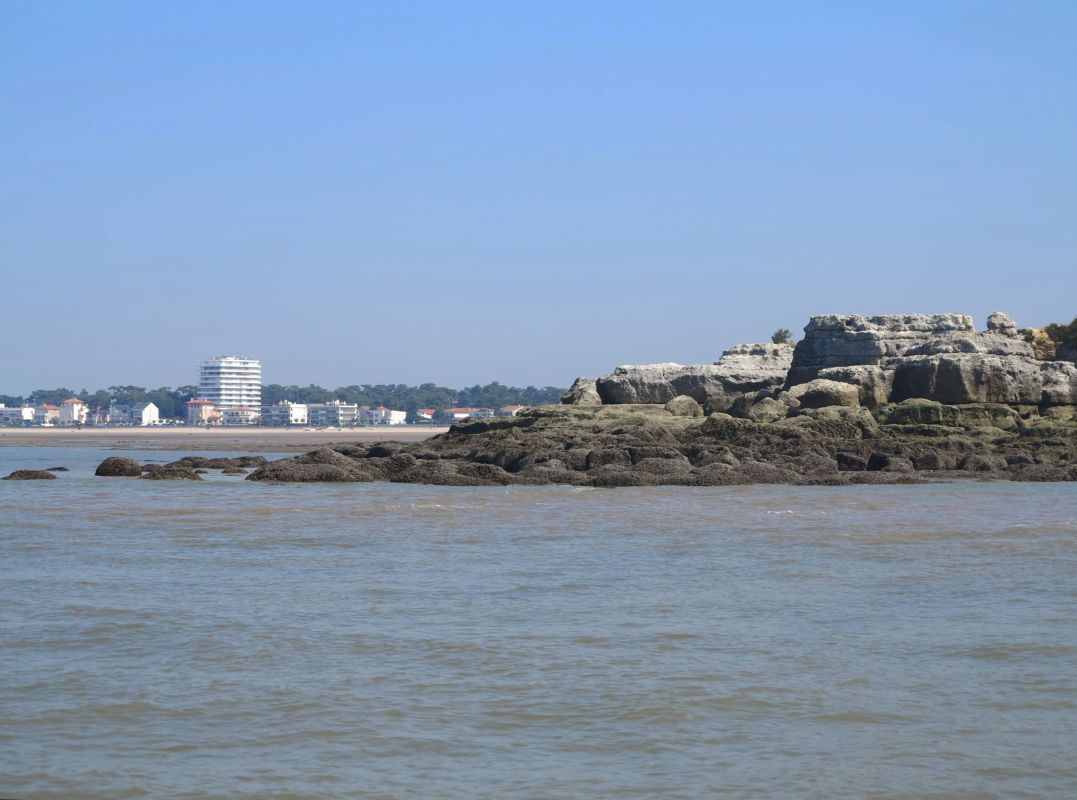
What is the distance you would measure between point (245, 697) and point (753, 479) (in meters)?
19.5

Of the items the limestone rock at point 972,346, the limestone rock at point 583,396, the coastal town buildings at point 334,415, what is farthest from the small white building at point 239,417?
the limestone rock at point 972,346

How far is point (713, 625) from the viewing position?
948 cm

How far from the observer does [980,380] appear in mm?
33969

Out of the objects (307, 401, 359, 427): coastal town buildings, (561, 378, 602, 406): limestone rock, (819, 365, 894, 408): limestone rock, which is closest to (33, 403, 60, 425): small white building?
(307, 401, 359, 427): coastal town buildings

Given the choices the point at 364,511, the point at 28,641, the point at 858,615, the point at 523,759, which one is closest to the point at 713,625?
the point at 858,615

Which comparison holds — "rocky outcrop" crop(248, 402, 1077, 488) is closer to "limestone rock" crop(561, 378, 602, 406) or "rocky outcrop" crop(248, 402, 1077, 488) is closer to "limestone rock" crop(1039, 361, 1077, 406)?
"limestone rock" crop(1039, 361, 1077, 406)

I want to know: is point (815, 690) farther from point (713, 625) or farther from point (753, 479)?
point (753, 479)

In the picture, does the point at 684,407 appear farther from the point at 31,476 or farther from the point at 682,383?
the point at 31,476

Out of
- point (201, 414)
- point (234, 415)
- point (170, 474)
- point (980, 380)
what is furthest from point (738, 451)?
point (234, 415)

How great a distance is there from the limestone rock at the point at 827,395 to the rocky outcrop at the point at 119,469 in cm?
1712

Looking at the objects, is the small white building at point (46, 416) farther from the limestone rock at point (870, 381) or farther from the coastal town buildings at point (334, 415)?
the limestone rock at point (870, 381)

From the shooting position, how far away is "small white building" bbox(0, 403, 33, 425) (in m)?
186

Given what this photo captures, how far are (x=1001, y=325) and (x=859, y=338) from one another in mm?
6193

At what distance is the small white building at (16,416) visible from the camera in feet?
611
